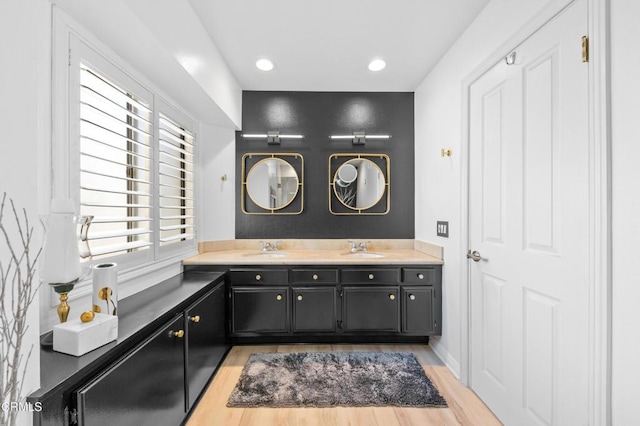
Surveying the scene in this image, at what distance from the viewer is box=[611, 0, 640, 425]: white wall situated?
3.43 ft

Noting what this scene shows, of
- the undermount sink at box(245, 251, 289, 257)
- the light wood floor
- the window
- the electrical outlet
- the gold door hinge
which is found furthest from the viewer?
the undermount sink at box(245, 251, 289, 257)

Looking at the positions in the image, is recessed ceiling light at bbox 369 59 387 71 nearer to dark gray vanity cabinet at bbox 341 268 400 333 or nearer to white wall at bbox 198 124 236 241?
white wall at bbox 198 124 236 241

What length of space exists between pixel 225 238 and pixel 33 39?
7.92 ft

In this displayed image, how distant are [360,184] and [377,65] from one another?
1.14 meters

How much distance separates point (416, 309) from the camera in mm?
2654

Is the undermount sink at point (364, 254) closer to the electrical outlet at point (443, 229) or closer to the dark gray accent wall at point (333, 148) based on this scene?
the dark gray accent wall at point (333, 148)

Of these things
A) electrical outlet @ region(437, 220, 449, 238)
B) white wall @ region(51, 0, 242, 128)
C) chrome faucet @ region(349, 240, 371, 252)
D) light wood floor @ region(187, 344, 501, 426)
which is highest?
white wall @ region(51, 0, 242, 128)

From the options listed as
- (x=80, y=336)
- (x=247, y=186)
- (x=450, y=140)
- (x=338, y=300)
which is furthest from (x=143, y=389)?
(x=450, y=140)

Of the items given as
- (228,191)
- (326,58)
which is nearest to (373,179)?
(326,58)

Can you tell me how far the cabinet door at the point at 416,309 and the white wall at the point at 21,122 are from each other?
2396 mm

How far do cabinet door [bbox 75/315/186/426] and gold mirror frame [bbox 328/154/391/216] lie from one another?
6.32ft

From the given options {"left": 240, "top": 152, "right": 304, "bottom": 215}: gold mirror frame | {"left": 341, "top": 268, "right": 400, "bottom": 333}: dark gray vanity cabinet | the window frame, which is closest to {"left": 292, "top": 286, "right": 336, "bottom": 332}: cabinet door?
{"left": 341, "top": 268, "right": 400, "bottom": 333}: dark gray vanity cabinet

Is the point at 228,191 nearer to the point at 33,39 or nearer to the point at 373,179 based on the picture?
the point at 373,179

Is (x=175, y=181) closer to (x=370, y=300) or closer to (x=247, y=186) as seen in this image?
(x=247, y=186)
